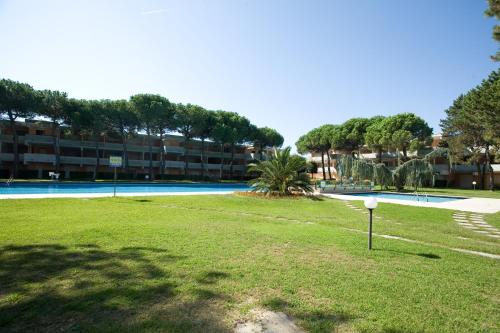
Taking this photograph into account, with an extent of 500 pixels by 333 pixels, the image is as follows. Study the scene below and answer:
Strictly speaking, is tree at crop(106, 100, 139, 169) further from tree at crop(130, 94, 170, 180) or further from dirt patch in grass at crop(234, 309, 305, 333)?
dirt patch in grass at crop(234, 309, 305, 333)

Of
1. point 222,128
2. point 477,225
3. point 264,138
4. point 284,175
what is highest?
point 222,128

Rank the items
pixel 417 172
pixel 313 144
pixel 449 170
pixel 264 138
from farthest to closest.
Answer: pixel 313 144 → pixel 264 138 → pixel 449 170 → pixel 417 172

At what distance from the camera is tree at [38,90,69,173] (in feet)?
123

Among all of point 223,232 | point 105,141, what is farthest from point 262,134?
point 223,232

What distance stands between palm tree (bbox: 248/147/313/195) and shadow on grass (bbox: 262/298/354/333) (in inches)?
704

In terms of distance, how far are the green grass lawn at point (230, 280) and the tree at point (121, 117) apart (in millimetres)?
36440

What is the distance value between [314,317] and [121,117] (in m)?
43.9

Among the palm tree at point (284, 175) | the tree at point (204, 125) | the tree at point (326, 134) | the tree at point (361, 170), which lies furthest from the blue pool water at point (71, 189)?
the tree at point (326, 134)

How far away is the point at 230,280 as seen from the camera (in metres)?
4.59

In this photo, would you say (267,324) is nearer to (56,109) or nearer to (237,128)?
(56,109)

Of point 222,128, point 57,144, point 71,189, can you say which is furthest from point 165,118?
point 71,189

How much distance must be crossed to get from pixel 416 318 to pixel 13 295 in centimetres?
502

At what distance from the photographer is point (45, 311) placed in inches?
139

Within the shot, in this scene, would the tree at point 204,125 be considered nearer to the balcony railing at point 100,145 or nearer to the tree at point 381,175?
the balcony railing at point 100,145
